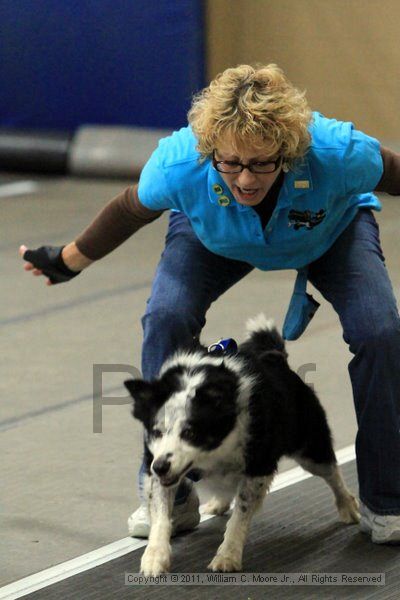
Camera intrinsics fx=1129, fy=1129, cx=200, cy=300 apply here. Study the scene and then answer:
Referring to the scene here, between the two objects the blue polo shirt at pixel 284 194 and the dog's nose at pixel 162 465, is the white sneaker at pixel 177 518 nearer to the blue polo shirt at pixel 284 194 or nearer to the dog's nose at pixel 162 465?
the dog's nose at pixel 162 465

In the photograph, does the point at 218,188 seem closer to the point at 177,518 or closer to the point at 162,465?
the point at 162,465

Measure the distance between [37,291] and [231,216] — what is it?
3051 mm

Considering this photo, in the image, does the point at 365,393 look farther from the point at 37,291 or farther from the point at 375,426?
the point at 37,291

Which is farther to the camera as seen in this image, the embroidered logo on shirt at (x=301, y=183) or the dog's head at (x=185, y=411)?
the embroidered logo on shirt at (x=301, y=183)

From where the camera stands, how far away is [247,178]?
2762 mm

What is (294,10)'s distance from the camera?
27.2 ft

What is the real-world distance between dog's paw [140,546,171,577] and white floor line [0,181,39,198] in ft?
18.2

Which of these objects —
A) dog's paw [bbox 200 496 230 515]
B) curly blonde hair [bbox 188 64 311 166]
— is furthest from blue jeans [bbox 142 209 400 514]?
dog's paw [bbox 200 496 230 515]

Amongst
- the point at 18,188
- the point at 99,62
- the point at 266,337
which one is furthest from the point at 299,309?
the point at 99,62

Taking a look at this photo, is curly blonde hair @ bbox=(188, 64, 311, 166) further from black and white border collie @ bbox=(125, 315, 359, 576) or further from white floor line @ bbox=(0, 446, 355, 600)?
white floor line @ bbox=(0, 446, 355, 600)

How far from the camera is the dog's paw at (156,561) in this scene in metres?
2.84

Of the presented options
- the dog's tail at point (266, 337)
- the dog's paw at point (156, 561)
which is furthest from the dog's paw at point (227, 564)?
the dog's tail at point (266, 337)

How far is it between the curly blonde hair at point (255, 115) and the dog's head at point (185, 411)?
56 cm

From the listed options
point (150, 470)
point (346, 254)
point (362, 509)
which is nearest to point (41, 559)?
point (150, 470)
